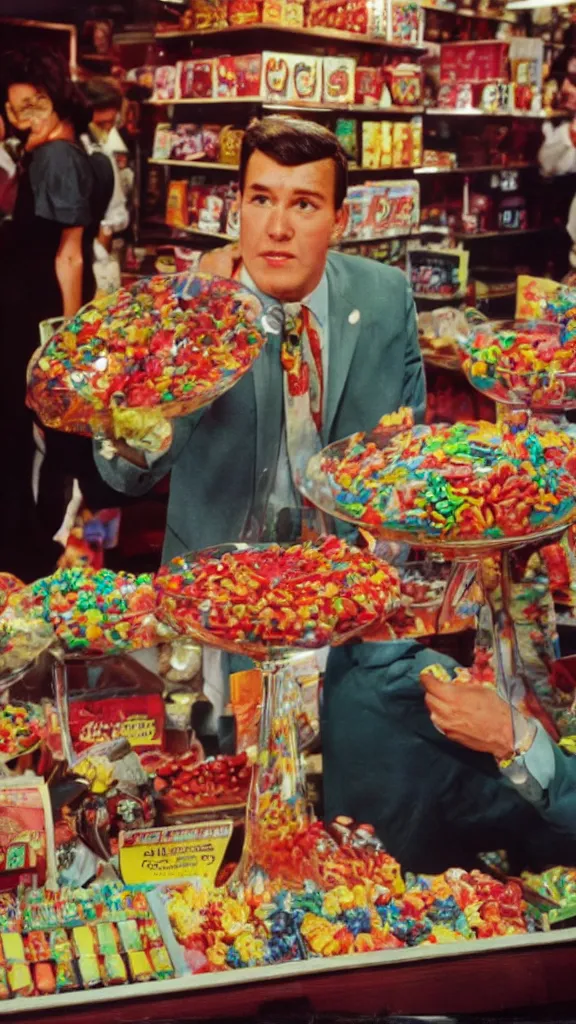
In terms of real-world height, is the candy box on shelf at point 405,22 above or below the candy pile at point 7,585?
above

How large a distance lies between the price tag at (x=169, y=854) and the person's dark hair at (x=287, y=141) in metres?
1.19

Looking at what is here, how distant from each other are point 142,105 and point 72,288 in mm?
348

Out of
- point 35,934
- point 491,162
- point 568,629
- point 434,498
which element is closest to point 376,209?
point 491,162

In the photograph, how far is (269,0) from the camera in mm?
2537

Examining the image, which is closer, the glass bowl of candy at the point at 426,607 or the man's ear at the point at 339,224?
the man's ear at the point at 339,224

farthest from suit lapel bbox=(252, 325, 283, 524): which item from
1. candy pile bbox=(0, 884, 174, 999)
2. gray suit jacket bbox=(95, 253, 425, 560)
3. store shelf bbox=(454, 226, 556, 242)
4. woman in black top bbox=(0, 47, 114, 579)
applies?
candy pile bbox=(0, 884, 174, 999)

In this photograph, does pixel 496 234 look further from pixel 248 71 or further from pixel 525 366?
pixel 248 71

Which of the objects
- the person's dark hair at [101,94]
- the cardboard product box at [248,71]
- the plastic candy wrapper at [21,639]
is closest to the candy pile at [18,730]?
the plastic candy wrapper at [21,639]

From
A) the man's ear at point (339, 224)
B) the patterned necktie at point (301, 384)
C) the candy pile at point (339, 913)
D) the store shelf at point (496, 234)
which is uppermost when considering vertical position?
the man's ear at point (339, 224)

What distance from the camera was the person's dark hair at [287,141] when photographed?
2562 mm

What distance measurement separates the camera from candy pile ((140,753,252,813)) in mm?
2717

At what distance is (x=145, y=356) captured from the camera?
2473 mm

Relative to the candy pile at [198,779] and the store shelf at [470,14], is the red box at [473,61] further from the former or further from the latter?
the candy pile at [198,779]

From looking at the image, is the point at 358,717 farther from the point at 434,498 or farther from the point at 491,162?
the point at 491,162
